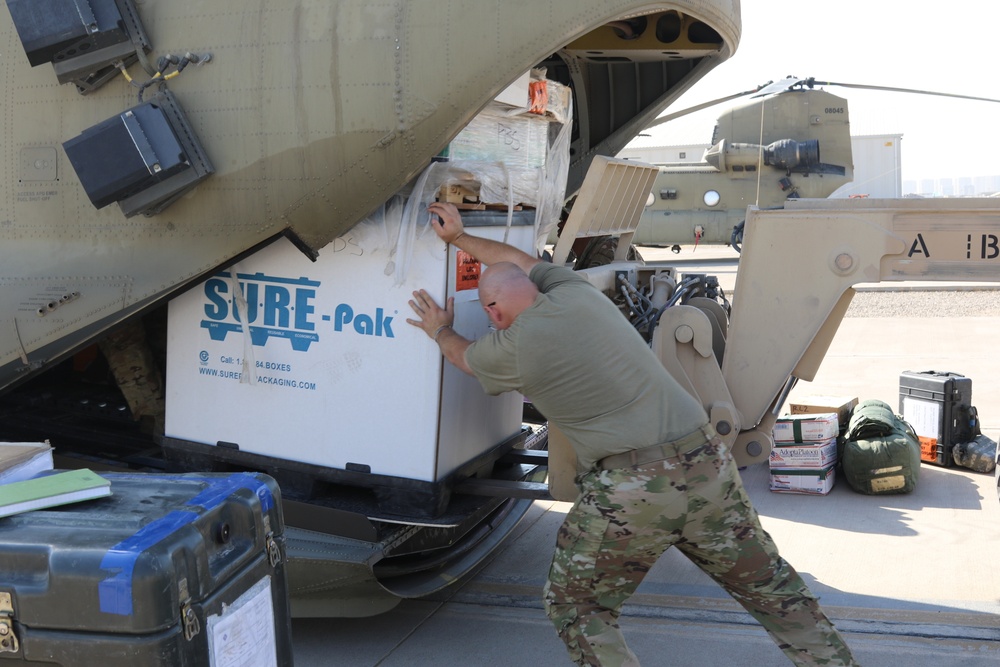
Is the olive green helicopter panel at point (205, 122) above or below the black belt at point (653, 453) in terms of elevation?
above

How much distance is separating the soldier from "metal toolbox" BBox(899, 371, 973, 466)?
3431mm

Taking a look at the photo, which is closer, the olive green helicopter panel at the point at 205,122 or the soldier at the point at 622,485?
the soldier at the point at 622,485

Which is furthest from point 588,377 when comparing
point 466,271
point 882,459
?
point 882,459

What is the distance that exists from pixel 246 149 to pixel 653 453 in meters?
1.98

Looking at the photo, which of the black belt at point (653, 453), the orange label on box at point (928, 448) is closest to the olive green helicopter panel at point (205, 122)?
the black belt at point (653, 453)

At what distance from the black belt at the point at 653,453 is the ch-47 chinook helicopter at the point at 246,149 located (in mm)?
886

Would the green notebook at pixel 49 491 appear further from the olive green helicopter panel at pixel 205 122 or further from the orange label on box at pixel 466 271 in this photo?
the orange label on box at pixel 466 271

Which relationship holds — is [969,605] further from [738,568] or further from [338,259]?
[338,259]

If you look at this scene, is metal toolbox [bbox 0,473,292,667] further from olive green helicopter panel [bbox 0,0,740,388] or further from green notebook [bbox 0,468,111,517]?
olive green helicopter panel [bbox 0,0,740,388]

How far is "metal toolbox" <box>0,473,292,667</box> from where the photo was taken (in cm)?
209

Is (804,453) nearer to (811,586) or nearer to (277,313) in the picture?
(811,586)

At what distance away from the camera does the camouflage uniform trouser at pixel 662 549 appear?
3.17 meters

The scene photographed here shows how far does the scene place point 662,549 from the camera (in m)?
3.26

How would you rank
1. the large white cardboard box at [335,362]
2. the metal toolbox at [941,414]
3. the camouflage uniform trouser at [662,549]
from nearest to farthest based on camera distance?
the camouflage uniform trouser at [662,549] → the large white cardboard box at [335,362] → the metal toolbox at [941,414]
